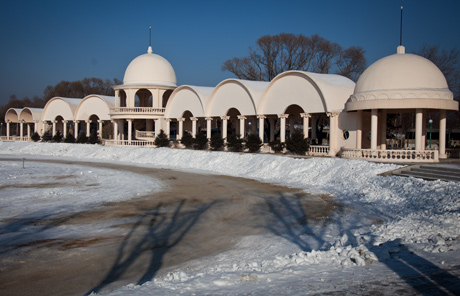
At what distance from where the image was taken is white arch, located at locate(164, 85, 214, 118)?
3775cm

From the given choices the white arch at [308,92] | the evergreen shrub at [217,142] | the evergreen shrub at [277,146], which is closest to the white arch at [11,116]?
the evergreen shrub at [217,142]

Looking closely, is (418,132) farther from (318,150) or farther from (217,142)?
(217,142)

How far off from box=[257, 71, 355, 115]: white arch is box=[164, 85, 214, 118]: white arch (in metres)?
8.28

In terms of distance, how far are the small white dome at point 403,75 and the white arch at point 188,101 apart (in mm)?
17134

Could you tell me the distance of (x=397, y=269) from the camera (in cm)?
710

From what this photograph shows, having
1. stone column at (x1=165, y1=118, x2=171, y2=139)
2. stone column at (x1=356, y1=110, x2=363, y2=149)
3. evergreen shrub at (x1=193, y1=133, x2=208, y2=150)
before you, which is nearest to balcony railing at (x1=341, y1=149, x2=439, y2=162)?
stone column at (x1=356, y1=110, x2=363, y2=149)

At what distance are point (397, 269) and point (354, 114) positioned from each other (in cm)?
1963

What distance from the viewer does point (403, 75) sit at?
74.2 ft

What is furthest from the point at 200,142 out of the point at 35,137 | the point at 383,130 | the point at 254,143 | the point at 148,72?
the point at 35,137

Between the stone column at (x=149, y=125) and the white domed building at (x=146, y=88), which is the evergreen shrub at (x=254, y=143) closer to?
the white domed building at (x=146, y=88)

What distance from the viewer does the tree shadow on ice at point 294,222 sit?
9875 millimetres

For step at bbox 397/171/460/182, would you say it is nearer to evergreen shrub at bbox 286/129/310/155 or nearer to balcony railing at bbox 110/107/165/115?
evergreen shrub at bbox 286/129/310/155

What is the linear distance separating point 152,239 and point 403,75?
17786 millimetres

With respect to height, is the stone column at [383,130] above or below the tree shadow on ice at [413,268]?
above
